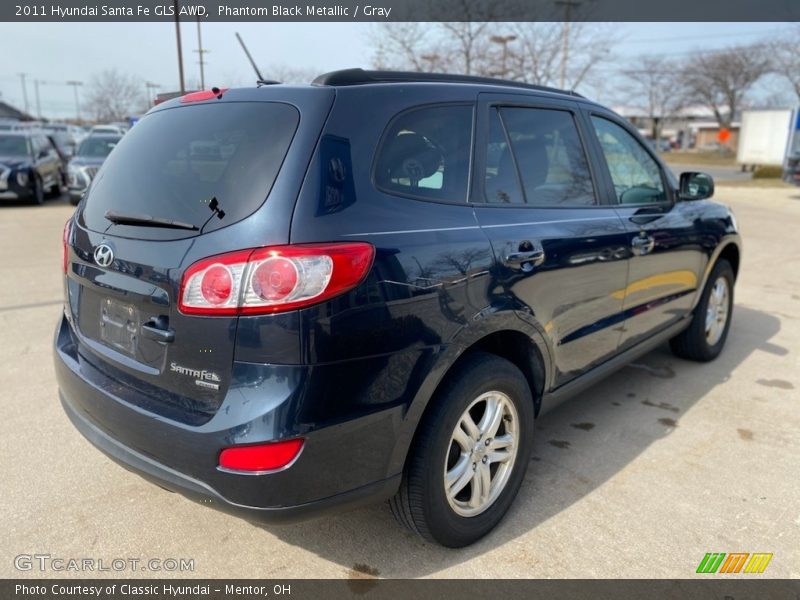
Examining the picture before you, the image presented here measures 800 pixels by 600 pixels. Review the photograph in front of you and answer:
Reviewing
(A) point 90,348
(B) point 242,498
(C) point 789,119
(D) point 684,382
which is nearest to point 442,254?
(B) point 242,498

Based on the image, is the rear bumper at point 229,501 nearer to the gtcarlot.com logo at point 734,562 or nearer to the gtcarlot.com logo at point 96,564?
the gtcarlot.com logo at point 96,564

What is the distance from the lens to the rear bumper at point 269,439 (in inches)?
72.6

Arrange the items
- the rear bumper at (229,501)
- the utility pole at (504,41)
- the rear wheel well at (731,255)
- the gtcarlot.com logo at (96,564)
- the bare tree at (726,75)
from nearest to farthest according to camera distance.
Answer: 1. the rear bumper at (229,501)
2. the gtcarlot.com logo at (96,564)
3. the rear wheel well at (731,255)
4. the utility pole at (504,41)
5. the bare tree at (726,75)

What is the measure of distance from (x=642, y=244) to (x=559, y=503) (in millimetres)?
1520

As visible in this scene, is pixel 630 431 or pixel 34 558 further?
pixel 630 431

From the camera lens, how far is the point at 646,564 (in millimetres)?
2422

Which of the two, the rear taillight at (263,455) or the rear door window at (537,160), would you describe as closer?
the rear taillight at (263,455)

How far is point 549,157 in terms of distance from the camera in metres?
3.05

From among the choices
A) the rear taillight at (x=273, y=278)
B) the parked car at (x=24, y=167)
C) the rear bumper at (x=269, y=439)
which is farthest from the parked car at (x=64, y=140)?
the rear taillight at (x=273, y=278)

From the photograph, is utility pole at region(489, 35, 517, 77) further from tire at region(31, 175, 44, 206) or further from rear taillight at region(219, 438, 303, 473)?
rear taillight at region(219, 438, 303, 473)

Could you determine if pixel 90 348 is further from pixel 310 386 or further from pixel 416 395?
pixel 416 395

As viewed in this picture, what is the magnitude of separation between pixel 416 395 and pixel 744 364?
12.1 feet

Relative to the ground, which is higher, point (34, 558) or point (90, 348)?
point (90, 348)

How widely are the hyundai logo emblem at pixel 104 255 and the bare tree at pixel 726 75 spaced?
54202mm
